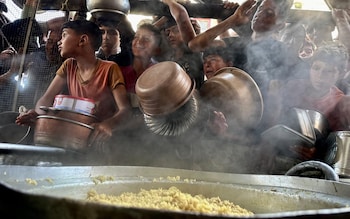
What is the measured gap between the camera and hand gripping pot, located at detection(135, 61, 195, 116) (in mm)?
3365

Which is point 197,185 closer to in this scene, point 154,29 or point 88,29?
point 154,29

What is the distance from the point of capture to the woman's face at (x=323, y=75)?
400cm

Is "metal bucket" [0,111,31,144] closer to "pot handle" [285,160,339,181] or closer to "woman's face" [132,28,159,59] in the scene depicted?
"woman's face" [132,28,159,59]

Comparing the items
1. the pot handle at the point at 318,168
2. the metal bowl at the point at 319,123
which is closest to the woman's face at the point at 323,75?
the metal bowl at the point at 319,123

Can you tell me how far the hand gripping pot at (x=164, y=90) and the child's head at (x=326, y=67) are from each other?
1.50 metres

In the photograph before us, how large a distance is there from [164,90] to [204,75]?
50.2 inches

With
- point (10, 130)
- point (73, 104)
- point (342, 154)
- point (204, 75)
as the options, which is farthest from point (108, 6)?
point (342, 154)

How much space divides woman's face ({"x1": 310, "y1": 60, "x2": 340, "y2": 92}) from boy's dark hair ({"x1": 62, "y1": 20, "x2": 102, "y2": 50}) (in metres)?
2.65

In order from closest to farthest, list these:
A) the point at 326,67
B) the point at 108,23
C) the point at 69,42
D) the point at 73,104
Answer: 1. the point at 73,104
2. the point at 326,67
3. the point at 69,42
4. the point at 108,23

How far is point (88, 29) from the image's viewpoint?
4.59 metres

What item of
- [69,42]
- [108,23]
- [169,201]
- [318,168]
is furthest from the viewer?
[108,23]

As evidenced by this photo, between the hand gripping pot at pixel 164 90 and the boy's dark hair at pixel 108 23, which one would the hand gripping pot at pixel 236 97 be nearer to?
the hand gripping pot at pixel 164 90

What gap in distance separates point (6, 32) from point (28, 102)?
1344 millimetres

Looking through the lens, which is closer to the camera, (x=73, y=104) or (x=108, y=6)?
(x=73, y=104)
